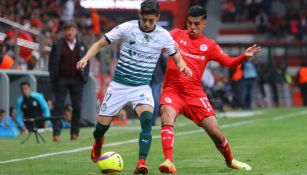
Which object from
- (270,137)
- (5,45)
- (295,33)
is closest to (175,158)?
(270,137)

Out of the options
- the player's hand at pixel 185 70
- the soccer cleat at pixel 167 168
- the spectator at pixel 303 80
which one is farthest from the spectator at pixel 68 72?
the spectator at pixel 303 80

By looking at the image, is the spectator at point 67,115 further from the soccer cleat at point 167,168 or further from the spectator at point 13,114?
the soccer cleat at point 167,168

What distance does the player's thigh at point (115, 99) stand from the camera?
11.5m

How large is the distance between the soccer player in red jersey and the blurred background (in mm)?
9800

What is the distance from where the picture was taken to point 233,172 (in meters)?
11.1

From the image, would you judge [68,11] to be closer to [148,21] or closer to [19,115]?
[19,115]

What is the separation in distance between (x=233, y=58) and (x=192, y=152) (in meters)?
2.89

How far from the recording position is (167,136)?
36.9ft

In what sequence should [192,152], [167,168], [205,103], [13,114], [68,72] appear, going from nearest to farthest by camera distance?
1. [167,168]
2. [205,103]
3. [192,152]
4. [68,72]
5. [13,114]

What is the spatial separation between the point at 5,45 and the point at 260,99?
58.7ft

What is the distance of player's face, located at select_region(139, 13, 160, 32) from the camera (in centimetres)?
1112

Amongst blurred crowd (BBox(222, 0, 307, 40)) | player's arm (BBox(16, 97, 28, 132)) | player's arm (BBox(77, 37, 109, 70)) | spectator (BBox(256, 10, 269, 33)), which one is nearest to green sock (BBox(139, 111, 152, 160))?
player's arm (BBox(77, 37, 109, 70))

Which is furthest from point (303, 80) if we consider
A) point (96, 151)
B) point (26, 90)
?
point (96, 151)

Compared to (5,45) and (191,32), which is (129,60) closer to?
(191,32)
